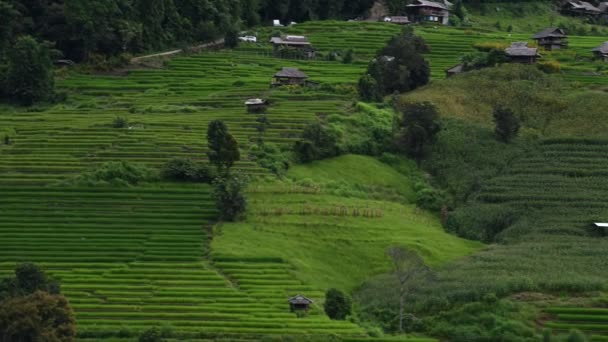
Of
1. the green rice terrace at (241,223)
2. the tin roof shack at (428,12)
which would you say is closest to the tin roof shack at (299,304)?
the green rice terrace at (241,223)

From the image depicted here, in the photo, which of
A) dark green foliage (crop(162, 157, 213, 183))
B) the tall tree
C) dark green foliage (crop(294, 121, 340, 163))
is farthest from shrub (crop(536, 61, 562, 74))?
the tall tree

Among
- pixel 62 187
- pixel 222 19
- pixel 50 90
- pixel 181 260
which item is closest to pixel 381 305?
pixel 181 260

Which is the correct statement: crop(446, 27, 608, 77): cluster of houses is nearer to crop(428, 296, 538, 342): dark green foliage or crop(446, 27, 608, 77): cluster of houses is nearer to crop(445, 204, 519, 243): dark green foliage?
crop(445, 204, 519, 243): dark green foliage

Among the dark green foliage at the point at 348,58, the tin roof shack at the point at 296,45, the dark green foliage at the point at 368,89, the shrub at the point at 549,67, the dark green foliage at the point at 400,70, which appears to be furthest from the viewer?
the tin roof shack at the point at 296,45

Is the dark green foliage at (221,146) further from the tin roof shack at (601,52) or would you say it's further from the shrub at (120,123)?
the tin roof shack at (601,52)

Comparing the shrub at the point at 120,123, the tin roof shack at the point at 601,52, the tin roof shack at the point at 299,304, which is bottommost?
the tin roof shack at the point at 299,304
